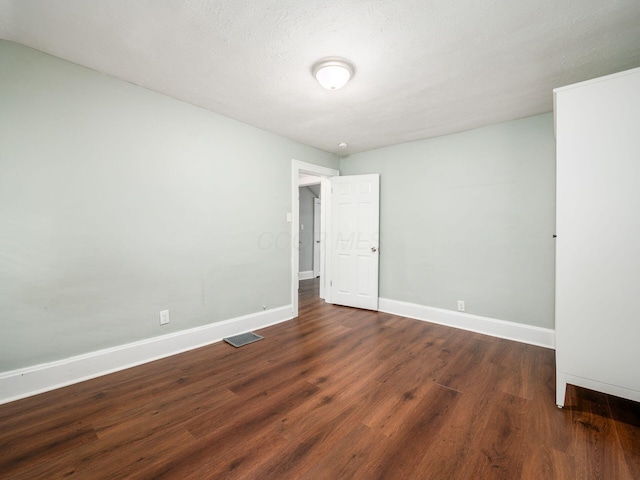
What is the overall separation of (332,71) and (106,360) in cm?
299

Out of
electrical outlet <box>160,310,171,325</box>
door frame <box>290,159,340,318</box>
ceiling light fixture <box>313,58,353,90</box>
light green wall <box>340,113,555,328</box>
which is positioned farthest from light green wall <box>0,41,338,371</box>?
light green wall <box>340,113,555,328</box>

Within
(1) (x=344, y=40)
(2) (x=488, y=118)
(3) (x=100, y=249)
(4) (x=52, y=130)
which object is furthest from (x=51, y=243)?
(2) (x=488, y=118)

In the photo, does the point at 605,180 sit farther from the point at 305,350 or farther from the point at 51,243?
the point at 51,243

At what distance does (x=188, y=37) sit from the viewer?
1744mm

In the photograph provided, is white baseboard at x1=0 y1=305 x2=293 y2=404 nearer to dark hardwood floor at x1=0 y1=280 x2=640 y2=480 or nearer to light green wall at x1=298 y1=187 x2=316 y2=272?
dark hardwood floor at x1=0 y1=280 x2=640 y2=480

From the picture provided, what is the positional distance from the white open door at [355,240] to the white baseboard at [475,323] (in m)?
0.36

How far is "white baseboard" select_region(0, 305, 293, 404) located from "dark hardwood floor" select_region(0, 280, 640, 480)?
9 cm

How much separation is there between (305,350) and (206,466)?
1.42 meters

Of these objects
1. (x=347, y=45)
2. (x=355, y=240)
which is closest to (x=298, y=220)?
(x=355, y=240)

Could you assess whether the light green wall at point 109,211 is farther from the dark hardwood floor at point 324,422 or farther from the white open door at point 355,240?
the white open door at point 355,240

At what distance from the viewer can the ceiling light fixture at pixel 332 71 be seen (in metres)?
1.94

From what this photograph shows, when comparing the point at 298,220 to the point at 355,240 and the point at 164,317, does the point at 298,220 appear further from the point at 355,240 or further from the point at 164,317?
the point at 164,317

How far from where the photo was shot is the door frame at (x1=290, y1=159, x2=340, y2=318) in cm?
373

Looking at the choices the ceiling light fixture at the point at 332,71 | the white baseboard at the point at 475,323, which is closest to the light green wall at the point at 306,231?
the white baseboard at the point at 475,323
